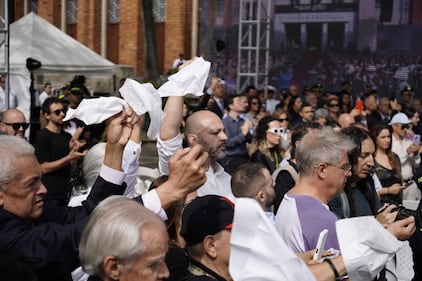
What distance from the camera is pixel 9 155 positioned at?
2.88 metres

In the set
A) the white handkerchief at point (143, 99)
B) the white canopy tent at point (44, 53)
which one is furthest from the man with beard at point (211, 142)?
the white canopy tent at point (44, 53)

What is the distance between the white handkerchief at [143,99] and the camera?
367 cm

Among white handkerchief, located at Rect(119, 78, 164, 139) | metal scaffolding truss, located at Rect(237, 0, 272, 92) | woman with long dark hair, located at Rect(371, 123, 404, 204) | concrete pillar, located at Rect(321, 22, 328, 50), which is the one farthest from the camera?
concrete pillar, located at Rect(321, 22, 328, 50)

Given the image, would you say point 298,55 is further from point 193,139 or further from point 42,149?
point 193,139

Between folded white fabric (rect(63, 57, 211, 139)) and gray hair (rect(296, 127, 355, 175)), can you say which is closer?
folded white fabric (rect(63, 57, 211, 139))

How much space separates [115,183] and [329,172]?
4.39 feet

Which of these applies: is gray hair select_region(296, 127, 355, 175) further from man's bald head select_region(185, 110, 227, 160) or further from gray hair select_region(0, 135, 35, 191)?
gray hair select_region(0, 135, 35, 191)

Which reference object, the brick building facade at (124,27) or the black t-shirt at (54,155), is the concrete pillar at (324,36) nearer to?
the brick building facade at (124,27)

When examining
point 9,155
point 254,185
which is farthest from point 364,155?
point 9,155

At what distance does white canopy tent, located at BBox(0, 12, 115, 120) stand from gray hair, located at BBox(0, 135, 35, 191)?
479 inches

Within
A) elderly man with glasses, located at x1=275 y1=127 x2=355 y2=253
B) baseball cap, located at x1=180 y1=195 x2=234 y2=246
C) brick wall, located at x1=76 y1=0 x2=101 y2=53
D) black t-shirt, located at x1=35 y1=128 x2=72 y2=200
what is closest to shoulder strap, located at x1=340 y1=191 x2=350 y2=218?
elderly man with glasses, located at x1=275 y1=127 x2=355 y2=253

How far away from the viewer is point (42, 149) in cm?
707

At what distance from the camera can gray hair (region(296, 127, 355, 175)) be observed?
13.1 ft

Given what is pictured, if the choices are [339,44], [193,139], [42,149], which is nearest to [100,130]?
[42,149]
